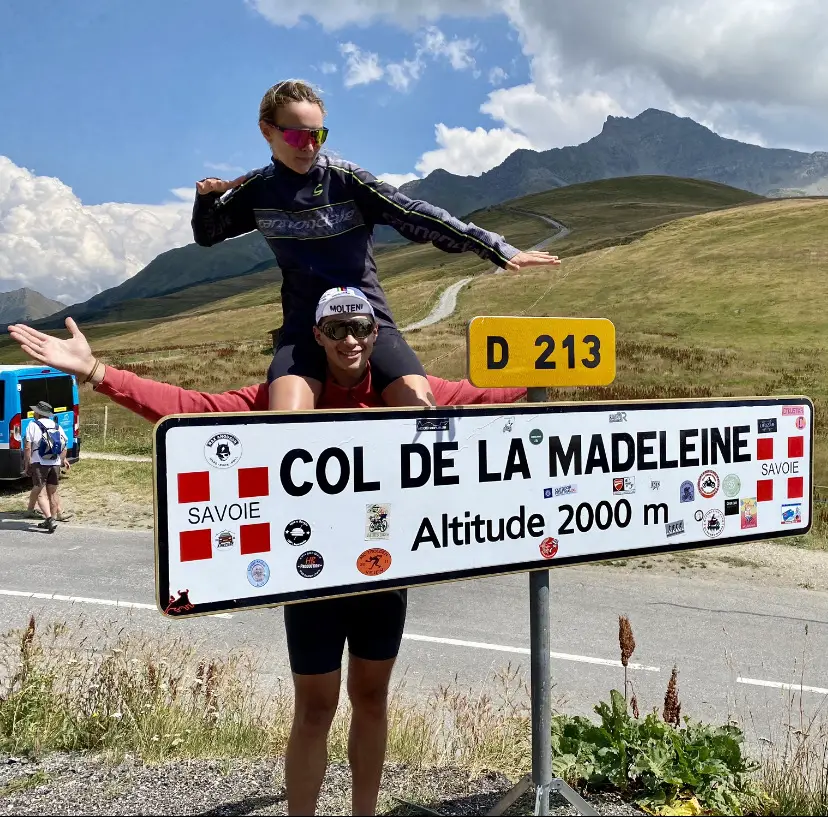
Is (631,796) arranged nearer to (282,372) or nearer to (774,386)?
(282,372)

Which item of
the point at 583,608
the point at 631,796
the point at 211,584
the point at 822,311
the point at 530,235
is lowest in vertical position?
the point at 583,608

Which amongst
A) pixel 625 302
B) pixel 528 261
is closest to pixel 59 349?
pixel 528 261

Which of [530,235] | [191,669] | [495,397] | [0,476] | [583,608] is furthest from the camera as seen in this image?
[530,235]

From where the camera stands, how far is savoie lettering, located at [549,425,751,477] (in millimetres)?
2566

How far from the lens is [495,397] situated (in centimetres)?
270

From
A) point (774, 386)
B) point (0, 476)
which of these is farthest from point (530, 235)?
point (0, 476)

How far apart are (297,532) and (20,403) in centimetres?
1490

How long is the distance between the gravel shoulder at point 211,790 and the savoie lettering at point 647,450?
1406 mm

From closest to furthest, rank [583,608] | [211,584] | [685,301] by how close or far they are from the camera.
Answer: [211,584] → [583,608] → [685,301]

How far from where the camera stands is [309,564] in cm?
215

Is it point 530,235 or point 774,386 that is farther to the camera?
point 530,235

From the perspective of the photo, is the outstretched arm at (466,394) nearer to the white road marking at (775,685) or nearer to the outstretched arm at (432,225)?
the outstretched arm at (432,225)

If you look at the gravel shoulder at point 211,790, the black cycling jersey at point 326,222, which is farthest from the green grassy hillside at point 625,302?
the black cycling jersey at point 326,222

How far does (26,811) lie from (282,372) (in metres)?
2.02
